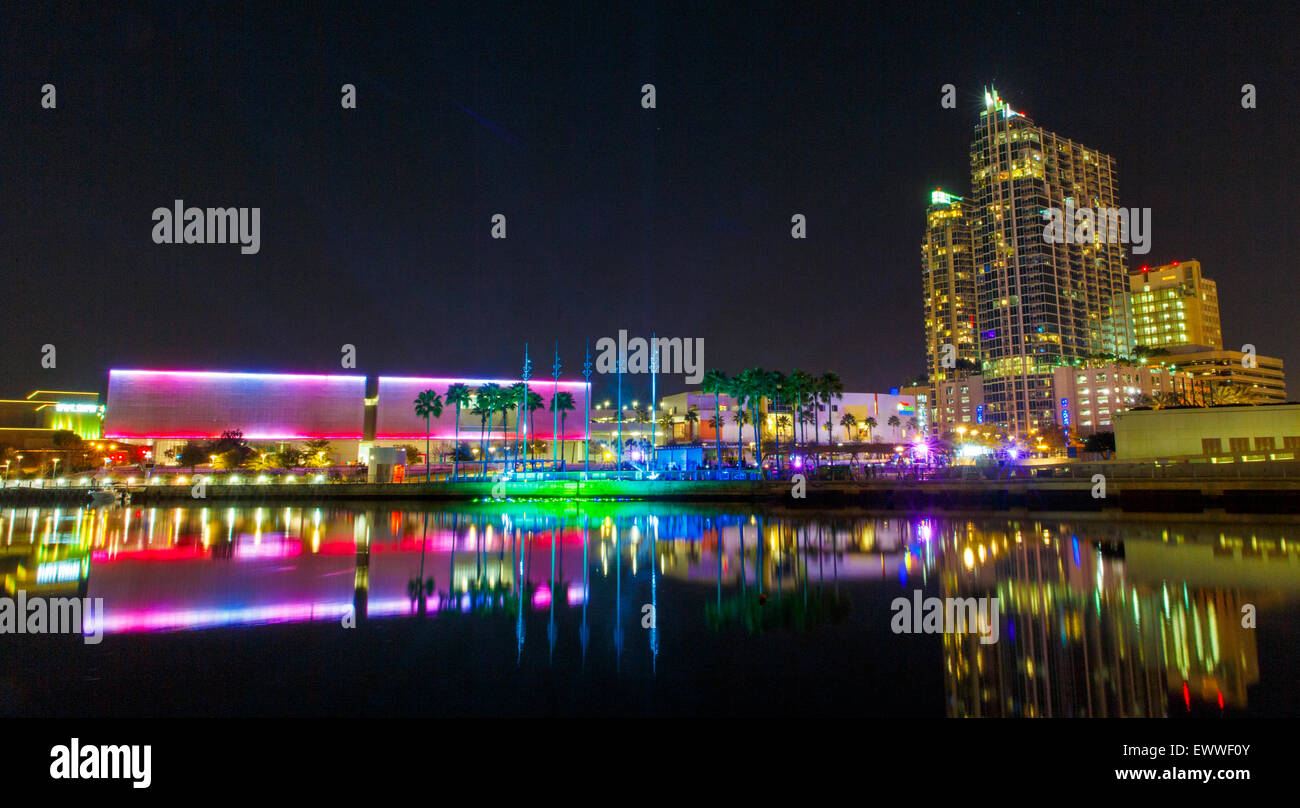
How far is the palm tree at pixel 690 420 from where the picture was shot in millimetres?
115875

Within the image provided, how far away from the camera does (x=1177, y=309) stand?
181000mm

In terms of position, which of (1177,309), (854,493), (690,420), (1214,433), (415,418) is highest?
(1177,309)

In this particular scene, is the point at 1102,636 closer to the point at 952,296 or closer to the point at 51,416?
the point at 51,416

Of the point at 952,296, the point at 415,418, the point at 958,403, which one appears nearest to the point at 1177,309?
the point at 952,296

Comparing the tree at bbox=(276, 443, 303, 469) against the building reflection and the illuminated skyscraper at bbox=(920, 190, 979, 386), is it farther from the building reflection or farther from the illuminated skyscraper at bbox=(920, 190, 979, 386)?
the illuminated skyscraper at bbox=(920, 190, 979, 386)

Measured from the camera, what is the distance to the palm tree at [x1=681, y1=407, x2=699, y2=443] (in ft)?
380

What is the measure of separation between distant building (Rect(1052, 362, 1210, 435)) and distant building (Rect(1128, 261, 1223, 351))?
38.3m

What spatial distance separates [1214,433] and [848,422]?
73.5m

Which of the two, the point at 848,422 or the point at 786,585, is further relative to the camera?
the point at 848,422

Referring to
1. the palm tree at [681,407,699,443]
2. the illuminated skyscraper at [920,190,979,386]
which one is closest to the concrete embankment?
the palm tree at [681,407,699,443]
